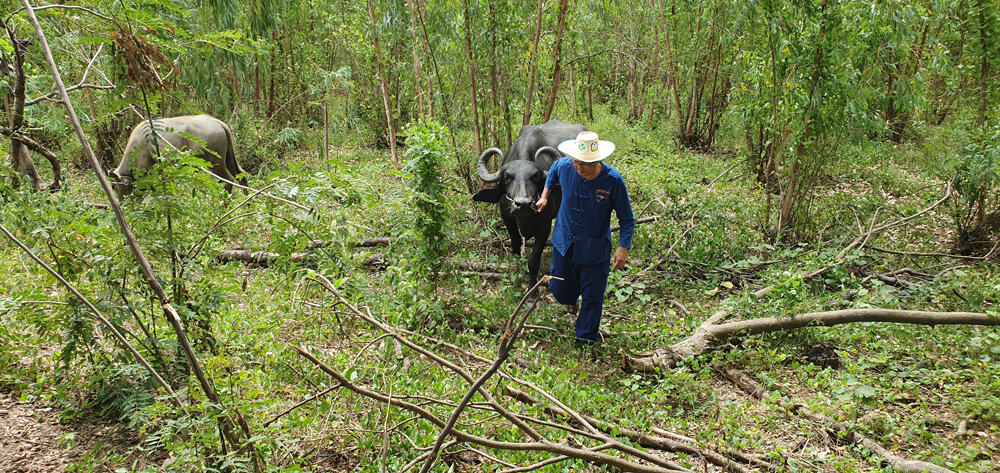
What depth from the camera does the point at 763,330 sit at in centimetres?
430

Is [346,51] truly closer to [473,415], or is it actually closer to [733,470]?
[473,415]

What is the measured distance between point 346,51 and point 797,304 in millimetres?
9664

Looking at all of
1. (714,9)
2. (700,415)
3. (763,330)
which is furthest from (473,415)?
(714,9)

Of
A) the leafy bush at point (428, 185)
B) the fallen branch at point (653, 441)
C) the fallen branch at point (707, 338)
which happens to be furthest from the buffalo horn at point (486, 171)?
the fallen branch at point (653, 441)

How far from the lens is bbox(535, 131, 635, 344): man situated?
435 centimetres

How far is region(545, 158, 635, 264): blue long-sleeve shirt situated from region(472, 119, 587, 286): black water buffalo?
824mm

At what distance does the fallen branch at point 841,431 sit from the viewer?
2.96 m

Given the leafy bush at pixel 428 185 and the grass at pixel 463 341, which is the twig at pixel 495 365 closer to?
the grass at pixel 463 341

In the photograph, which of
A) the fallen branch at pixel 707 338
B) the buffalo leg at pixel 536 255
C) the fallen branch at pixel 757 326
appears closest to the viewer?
the fallen branch at pixel 757 326

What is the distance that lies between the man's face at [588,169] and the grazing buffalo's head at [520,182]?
3.14ft

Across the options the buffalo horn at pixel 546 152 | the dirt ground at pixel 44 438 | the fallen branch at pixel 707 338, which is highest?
the buffalo horn at pixel 546 152

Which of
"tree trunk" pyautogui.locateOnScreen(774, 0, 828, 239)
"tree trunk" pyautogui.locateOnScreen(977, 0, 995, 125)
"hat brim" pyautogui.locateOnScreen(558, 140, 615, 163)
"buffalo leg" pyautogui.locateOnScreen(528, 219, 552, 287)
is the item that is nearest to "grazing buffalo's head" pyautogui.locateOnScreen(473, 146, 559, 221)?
"buffalo leg" pyautogui.locateOnScreen(528, 219, 552, 287)

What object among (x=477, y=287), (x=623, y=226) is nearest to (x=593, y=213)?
(x=623, y=226)

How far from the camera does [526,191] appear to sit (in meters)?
5.56
